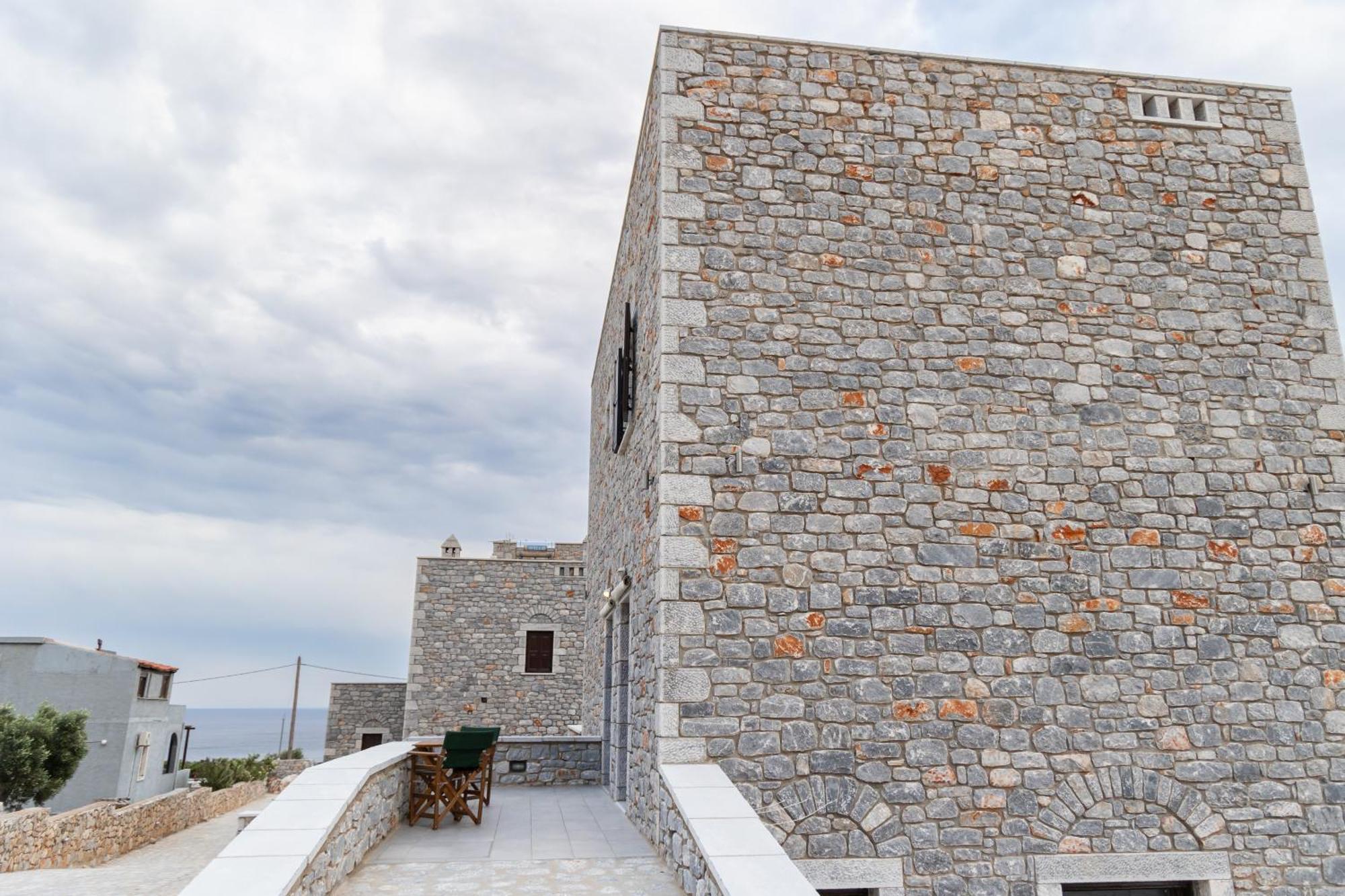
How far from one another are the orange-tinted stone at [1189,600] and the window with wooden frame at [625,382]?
4.43 meters

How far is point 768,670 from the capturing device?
5.39m

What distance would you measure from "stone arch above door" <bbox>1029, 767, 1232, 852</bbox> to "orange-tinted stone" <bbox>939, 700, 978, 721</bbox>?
71 centimetres

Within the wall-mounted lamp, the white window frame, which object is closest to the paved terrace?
the wall-mounted lamp

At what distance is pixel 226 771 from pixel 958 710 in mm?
25496

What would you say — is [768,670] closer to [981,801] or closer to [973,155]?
[981,801]

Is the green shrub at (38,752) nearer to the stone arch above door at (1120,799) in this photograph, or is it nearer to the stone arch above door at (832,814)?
the stone arch above door at (832,814)

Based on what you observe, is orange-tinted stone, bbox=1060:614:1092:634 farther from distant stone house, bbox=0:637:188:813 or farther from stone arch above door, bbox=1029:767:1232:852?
distant stone house, bbox=0:637:188:813

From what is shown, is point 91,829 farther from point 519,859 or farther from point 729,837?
point 729,837

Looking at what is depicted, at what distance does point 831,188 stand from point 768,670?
3.57 metres

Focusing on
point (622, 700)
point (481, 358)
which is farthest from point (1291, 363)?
point (481, 358)

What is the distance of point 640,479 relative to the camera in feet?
22.9

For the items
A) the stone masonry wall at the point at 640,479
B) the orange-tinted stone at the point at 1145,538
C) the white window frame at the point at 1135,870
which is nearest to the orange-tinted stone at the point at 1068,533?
the orange-tinted stone at the point at 1145,538

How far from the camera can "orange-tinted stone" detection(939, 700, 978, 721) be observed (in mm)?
5492

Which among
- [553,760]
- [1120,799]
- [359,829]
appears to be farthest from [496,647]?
[1120,799]
